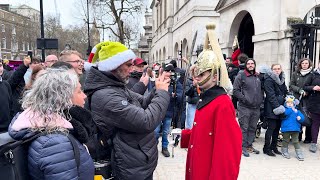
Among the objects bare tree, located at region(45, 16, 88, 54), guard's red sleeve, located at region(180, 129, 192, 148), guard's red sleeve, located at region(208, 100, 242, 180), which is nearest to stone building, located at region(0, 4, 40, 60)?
bare tree, located at region(45, 16, 88, 54)

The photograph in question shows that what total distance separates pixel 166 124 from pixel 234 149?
4378 mm

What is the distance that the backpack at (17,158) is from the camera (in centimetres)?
160

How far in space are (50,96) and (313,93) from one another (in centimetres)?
610

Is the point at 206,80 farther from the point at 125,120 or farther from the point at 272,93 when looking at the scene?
the point at 272,93

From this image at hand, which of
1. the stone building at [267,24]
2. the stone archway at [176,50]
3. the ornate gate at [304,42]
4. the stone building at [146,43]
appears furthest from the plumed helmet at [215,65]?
the stone building at [146,43]

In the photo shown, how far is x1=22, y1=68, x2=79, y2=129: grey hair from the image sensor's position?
1.88 m

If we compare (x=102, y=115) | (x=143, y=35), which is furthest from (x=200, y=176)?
(x=143, y=35)

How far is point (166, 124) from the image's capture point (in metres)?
6.68

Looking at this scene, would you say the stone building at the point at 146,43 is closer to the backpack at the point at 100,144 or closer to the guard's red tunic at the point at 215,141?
the backpack at the point at 100,144

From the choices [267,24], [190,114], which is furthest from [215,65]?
[267,24]

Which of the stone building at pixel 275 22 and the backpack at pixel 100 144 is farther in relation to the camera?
the stone building at pixel 275 22

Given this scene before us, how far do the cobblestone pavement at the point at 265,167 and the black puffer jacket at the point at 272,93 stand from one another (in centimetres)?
91

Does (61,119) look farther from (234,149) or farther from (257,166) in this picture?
(257,166)

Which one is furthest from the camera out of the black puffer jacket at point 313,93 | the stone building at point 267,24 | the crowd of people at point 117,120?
the stone building at point 267,24
